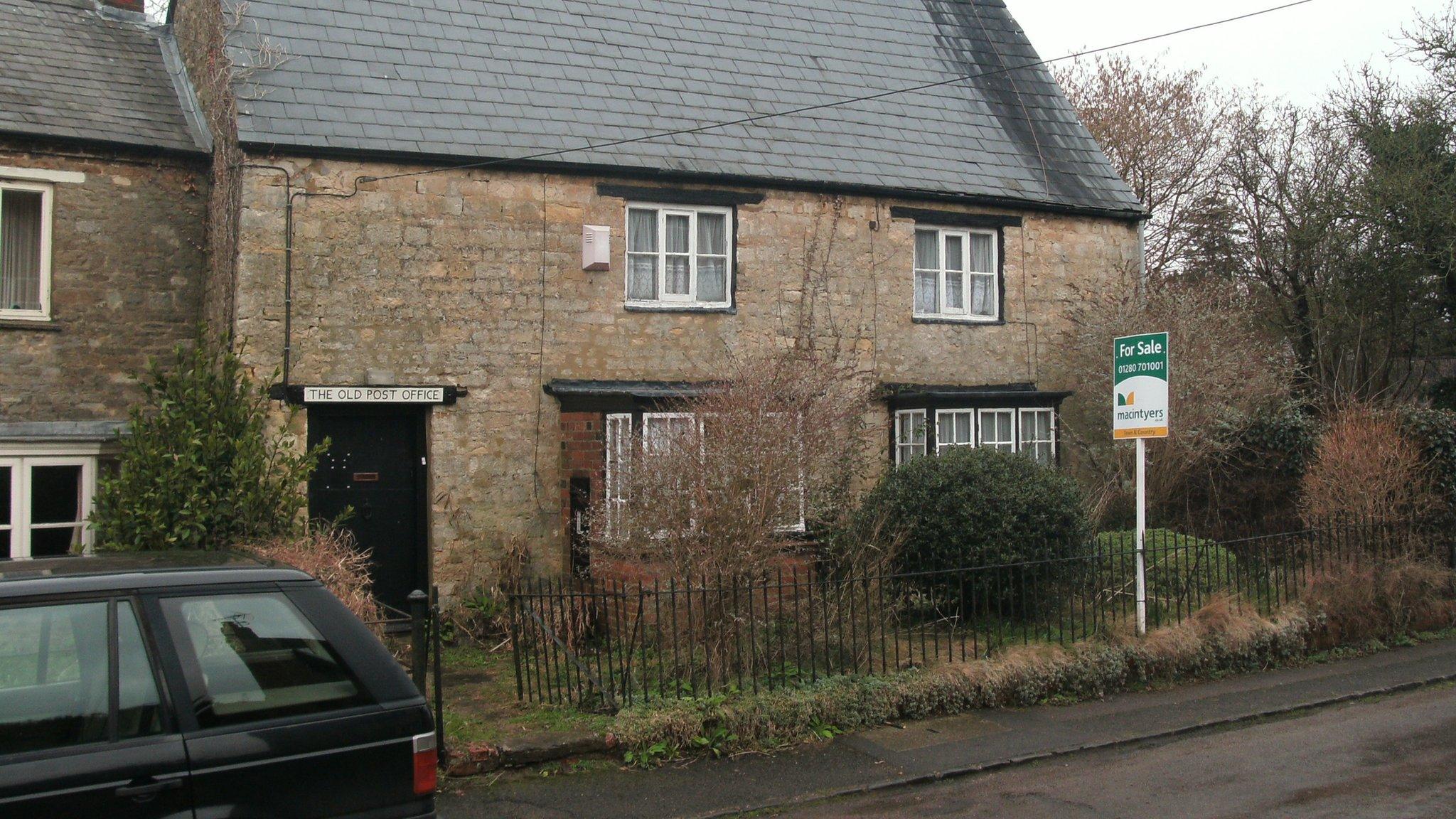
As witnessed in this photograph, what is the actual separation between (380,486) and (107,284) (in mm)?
3605

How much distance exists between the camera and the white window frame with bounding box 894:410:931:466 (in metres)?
13.6

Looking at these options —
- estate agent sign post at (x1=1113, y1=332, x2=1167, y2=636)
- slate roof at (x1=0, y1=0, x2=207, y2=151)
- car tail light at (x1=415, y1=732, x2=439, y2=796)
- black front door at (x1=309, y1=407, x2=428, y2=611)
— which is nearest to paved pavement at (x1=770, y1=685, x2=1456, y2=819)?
estate agent sign post at (x1=1113, y1=332, x2=1167, y2=636)

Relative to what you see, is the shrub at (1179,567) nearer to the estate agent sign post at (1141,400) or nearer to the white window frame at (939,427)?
the estate agent sign post at (1141,400)

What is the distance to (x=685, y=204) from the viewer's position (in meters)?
12.9

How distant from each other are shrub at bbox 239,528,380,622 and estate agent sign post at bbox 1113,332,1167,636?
645 centimetres

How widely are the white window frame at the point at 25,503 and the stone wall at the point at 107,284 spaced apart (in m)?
0.55

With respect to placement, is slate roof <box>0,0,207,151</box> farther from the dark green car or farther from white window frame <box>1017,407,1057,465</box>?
white window frame <box>1017,407,1057,465</box>

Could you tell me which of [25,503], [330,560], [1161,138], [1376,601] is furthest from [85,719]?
[1161,138]

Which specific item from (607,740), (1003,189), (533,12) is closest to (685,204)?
(533,12)

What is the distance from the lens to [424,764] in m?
4.47

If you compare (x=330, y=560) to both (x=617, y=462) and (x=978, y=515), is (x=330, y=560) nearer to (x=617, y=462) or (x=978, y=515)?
(x=617, y=462)

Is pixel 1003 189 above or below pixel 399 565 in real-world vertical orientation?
above

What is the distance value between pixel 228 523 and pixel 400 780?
6.34 metres

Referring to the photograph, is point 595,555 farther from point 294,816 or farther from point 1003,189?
point 1003,189
